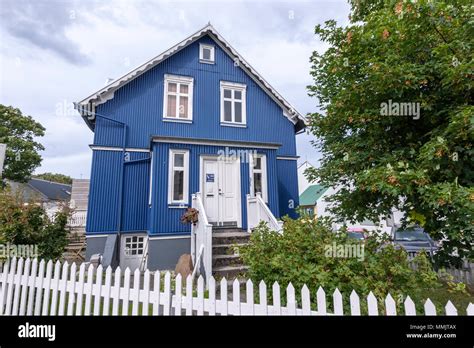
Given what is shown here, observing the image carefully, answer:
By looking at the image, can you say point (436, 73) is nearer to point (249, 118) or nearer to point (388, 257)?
point (388, 257)

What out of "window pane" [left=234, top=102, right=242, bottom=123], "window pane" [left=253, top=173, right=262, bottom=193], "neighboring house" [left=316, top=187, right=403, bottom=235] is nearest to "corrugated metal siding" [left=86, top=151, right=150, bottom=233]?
"window pane" [left=253, top=173, right=262, bottom=193]

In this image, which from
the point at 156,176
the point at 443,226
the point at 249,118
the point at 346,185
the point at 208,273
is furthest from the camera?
the point at 249,118

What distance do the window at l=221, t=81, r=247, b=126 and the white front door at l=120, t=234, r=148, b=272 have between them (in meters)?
6.14

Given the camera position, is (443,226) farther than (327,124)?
No

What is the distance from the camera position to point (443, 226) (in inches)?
142

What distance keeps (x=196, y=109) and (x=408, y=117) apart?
8321 mm

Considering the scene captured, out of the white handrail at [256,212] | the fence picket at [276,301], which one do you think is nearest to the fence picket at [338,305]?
the fence picket at [276,301]

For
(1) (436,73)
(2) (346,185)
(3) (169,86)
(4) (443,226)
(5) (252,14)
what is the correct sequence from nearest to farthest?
(4) (443,226)
(1) (436,73)
(2) (346,185)
(5) (252,14)
(3) (169,86)

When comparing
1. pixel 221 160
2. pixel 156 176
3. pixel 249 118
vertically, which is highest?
pixel 249 118

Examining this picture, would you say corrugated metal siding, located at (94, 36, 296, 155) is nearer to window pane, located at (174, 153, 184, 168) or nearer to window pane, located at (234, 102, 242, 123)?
window pane, located at (234, 102, 242, 123)

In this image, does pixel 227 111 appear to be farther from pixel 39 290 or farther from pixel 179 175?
pixel 39 290

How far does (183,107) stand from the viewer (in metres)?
10.9

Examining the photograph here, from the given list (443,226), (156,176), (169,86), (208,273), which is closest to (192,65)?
(169,86)

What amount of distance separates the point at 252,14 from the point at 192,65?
4331 mm
